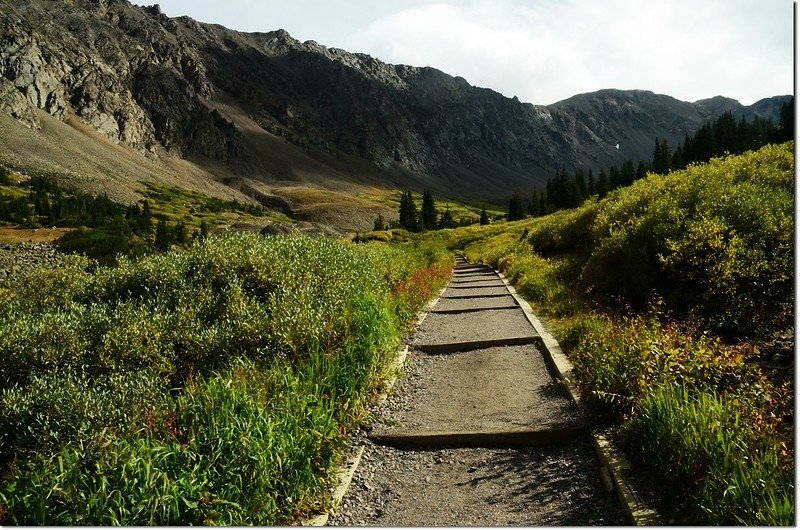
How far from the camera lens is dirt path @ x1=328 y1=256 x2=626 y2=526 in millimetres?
5281

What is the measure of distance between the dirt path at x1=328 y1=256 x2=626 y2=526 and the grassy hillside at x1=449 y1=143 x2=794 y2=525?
2.33ft

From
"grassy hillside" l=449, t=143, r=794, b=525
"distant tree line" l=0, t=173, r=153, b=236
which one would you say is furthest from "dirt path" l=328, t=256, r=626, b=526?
"distant tree line" l=0, t=173, r=153, b=236

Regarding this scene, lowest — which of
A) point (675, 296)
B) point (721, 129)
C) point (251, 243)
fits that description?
point (675, 296)

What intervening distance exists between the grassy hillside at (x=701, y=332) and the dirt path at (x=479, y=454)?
2.33 ft

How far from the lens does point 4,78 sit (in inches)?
7534

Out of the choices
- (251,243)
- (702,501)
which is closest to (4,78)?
(251,243)

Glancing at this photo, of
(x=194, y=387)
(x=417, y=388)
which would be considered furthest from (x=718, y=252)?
(x=194, y=387)

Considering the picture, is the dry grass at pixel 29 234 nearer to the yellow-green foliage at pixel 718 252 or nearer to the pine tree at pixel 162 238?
the pine tree at pixel 162 238

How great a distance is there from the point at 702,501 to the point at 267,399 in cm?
495

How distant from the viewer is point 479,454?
6.60 meters

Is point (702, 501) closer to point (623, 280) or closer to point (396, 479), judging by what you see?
point (396, 479)

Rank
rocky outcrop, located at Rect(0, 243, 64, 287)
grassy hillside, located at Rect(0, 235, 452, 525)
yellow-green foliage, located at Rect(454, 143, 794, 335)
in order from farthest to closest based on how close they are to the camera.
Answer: rocky outcrop, located at Rect(0, 243, 64, 287) < yellow-green foliage, located at Rect(454, 143, 794, 335) < grassy hillside, located at Rect(0, 235, 452, 525)

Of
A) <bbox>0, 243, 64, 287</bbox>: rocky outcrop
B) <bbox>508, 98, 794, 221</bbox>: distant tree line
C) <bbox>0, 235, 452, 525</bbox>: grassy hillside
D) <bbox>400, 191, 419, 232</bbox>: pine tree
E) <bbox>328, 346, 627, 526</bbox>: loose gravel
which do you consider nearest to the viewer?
<bbox>0, 235, 452, 525</bbox>: grassy hillside

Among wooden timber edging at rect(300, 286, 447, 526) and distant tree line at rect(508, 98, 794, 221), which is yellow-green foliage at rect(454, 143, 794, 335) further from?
distant tree line at rect(508, 98, 794, 221)
